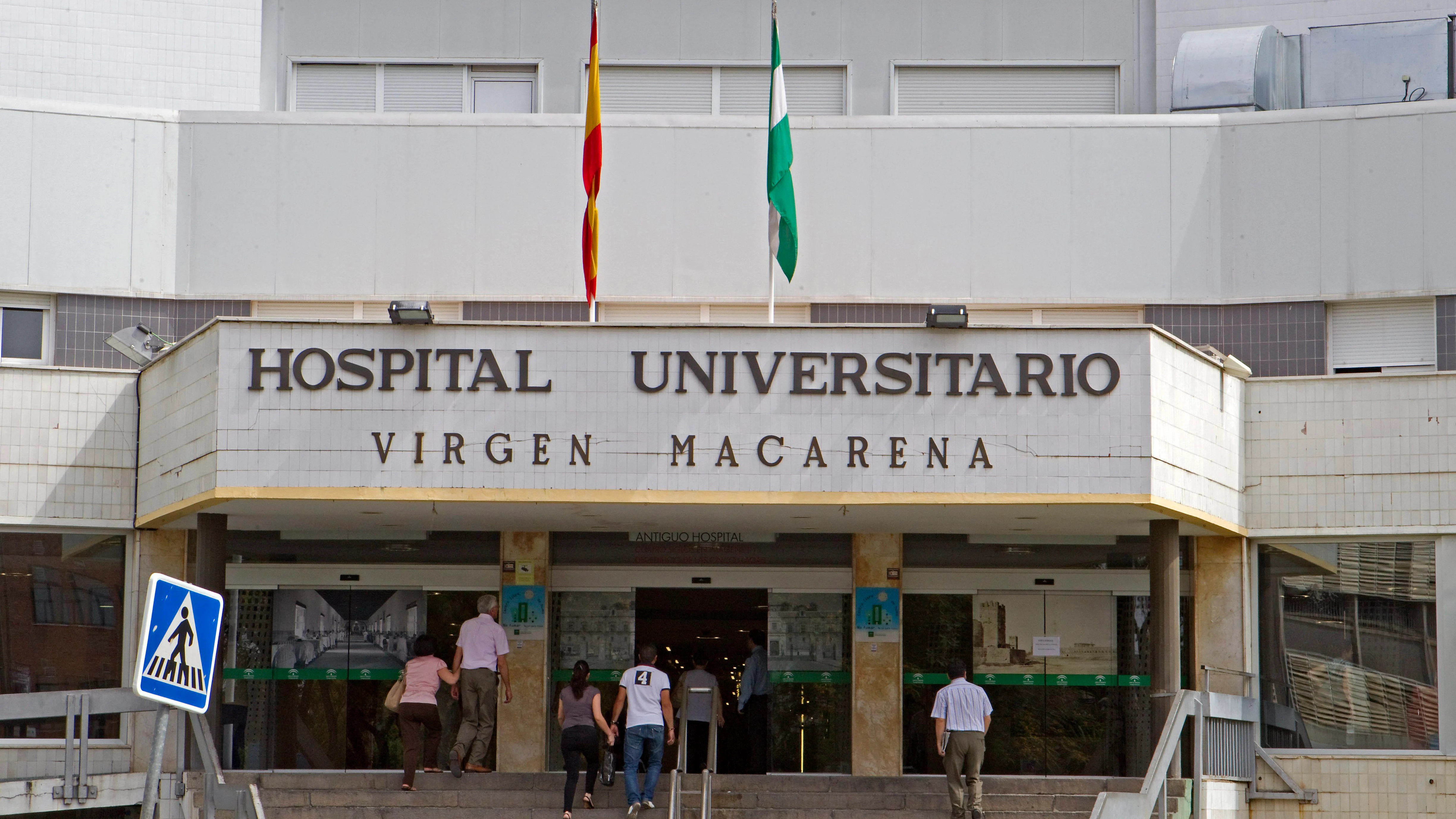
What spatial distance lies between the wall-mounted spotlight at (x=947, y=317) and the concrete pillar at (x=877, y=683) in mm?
3549

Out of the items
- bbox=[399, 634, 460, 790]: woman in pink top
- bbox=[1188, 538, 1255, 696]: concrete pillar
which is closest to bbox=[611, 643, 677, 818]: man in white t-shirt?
bbox=[399, 634, 460, 790]: woman in pink top

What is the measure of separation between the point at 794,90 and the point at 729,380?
19.1ft

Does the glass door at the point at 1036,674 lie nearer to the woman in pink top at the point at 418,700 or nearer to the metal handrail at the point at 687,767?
the metal handrail at the point at 687,767

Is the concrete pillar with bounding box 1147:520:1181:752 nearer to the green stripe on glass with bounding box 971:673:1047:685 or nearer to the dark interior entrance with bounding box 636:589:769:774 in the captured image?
the green stripe on glass with bounding box 971:673:1047:685

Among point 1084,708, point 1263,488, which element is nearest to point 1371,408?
point 1263,488

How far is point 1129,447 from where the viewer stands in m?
13.8

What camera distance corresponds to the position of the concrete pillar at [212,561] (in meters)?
14.6

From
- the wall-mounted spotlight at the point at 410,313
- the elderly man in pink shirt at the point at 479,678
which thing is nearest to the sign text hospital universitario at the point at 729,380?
the wall-mounted spotlight at the point at 410,313

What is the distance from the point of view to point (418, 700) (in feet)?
46.9

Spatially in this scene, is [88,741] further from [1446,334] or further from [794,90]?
[1446,334]

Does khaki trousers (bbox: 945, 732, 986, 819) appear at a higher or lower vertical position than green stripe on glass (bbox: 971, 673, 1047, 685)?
lower

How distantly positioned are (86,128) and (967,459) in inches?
363

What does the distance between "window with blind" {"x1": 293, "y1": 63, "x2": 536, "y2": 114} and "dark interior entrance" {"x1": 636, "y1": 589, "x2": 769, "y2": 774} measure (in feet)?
18.9

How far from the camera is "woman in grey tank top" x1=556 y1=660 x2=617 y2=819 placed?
45.0 ft
